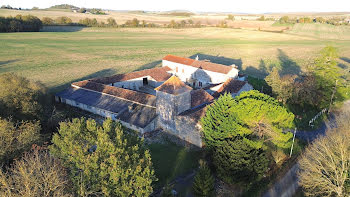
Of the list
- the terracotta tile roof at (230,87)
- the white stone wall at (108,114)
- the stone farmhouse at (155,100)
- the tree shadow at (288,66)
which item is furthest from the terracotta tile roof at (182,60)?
the white stone wall at (108,114)

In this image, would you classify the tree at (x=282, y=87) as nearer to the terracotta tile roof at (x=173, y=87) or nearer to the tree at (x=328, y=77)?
the tree at (x=328, y=77)

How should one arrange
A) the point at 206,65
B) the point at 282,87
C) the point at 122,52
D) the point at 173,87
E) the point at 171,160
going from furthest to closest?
1. the point at 122,52
2. the point at 206,65
3. the point at 282,87
4. the point at 173,87
5. the point at 171,160

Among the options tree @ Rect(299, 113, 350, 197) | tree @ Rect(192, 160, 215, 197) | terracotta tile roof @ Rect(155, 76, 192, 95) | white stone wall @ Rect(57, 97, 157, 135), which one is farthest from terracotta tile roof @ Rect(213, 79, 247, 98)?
tree @ Rect(192, 160, 215, 197)

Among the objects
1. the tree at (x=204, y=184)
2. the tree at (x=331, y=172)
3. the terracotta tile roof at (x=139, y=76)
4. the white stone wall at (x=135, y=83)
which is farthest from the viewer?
the white stone wall at (x=135, y=83)

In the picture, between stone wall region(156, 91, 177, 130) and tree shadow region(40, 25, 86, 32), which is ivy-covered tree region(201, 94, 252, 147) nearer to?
stone wall region(156, 91, 177, 130)

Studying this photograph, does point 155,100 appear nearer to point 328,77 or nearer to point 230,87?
point 230,87

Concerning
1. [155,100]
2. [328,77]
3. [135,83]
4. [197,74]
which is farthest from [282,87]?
[135,83]

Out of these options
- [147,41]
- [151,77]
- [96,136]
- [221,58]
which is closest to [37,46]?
[147,41]
